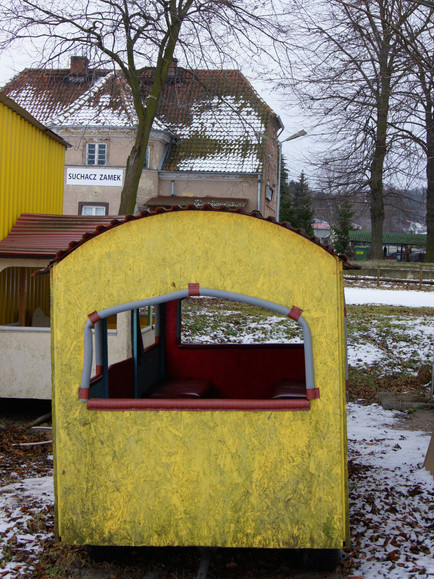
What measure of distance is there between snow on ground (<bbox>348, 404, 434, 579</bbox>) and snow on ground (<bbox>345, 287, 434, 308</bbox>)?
1341 centimetres

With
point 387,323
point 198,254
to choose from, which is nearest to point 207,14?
point 387,323

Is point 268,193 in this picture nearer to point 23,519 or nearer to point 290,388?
point 290,388

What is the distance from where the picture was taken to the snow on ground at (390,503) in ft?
17.2

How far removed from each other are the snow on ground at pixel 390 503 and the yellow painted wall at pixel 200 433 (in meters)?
0.82

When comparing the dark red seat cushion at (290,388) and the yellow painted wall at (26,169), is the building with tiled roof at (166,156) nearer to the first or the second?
the yellow painted wall at (26,169)

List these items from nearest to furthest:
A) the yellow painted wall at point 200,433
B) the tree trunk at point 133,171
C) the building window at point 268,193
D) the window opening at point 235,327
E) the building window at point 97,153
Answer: the yellow painted wall at point 200,433 < the window opening at point 235,327 < the tree trunk at point 133,171 < the building window at point 97,153 < the building window at point 268,193

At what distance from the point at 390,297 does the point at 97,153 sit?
17.1m

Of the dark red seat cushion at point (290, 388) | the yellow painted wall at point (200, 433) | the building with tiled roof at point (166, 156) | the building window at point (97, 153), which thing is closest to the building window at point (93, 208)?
the building with tiled roof at point (166, 156)

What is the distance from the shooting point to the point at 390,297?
2458 centimetres

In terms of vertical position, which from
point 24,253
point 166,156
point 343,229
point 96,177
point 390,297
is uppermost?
point 166,156

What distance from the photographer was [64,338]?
15.9 ft

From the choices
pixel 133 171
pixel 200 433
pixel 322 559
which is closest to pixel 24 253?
pixel 200 433

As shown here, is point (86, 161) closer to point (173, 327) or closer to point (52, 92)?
point (52, 92)

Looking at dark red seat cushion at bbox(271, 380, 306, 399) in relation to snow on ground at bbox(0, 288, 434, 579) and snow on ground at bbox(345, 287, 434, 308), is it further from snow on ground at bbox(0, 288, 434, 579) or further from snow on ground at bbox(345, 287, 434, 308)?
snow on ground at bbox(345, 287, 434, 308)
